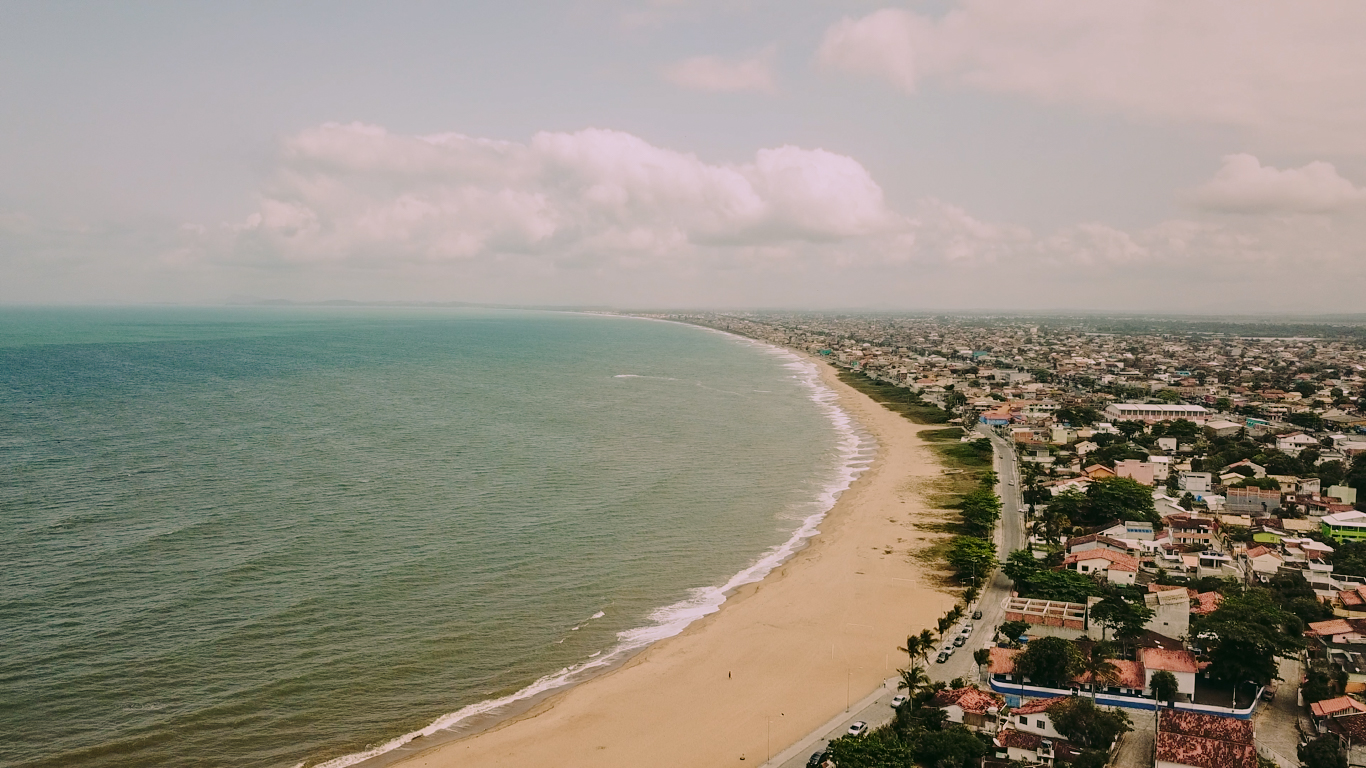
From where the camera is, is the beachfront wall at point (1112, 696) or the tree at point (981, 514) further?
the tree at point (981, 514)

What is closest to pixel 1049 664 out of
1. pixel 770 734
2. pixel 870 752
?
pixel 870 752

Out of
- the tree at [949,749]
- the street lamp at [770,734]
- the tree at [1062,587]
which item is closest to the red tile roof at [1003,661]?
the tree at [949,749]

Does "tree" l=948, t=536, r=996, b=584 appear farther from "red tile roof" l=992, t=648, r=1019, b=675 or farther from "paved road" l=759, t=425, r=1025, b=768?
"red tile roof" l=992, t=648, r=1019, b=675

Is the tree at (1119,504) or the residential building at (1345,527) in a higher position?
the tree at (1119,504)

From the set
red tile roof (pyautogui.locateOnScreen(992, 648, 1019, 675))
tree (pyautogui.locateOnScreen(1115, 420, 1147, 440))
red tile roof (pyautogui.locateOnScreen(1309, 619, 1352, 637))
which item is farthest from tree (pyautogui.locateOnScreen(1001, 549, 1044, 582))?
tree (pyautogui.locateOnScreen(1115, 420, 1147, 440))

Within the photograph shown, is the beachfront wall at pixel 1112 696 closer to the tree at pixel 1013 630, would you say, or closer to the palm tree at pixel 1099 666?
the palm tree at pixel 1099 666

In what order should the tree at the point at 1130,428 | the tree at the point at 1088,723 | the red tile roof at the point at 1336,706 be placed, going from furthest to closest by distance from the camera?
the tree at the point at 1130,428, the red tile roof at the point at 1336,706, the tree at the point at 1088,723

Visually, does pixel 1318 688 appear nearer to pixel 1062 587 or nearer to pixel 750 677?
pixel 1062 587
